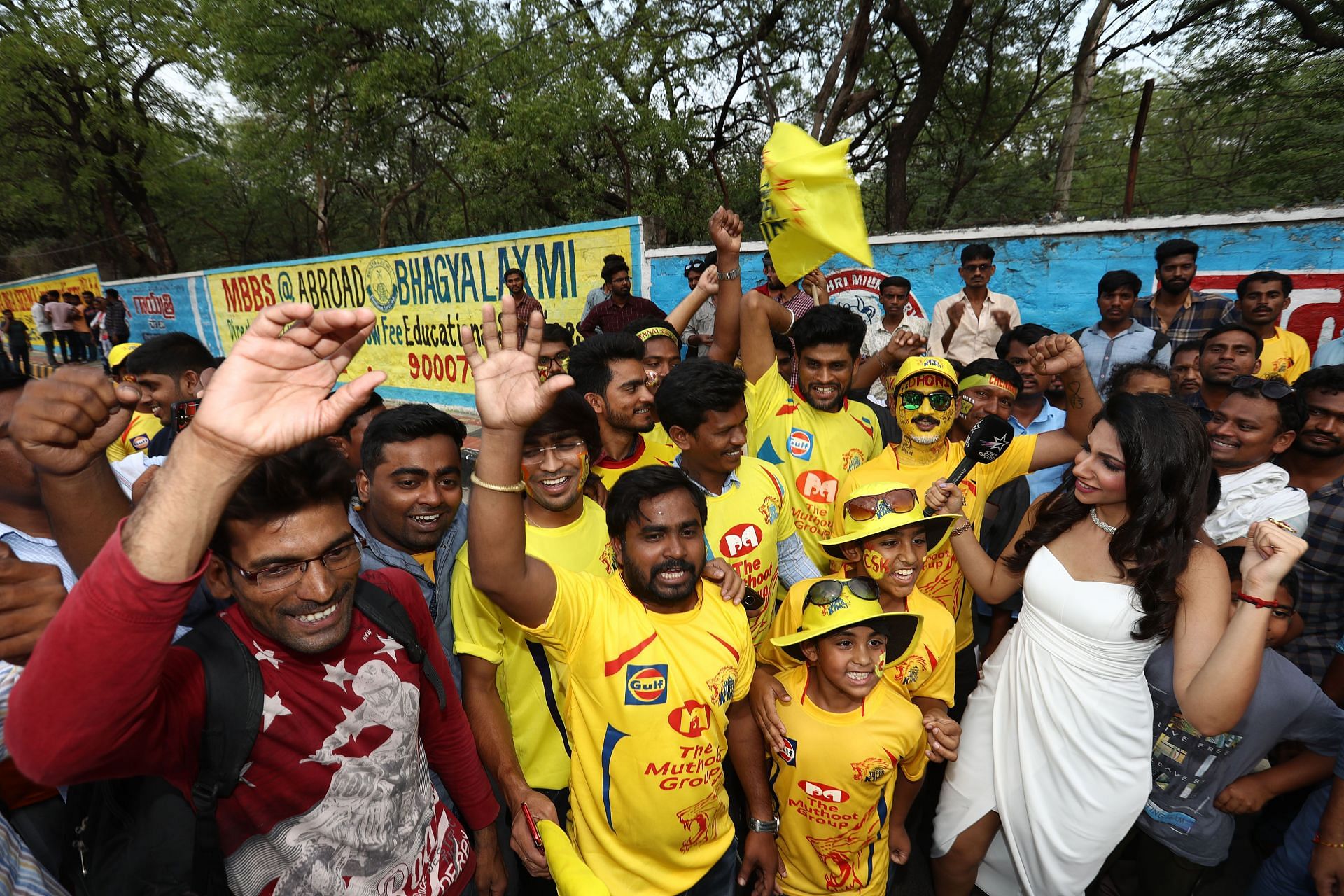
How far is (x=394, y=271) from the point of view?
1041 cm

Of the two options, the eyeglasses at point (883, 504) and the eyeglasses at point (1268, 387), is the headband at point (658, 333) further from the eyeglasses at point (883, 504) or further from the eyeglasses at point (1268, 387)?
the eyeglasses at point (1268, 387)

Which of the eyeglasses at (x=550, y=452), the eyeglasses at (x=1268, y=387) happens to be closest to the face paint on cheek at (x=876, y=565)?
the eyeglasses at (x=550, y=452)

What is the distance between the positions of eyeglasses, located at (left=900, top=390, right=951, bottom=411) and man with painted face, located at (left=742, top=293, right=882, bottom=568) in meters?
0.41

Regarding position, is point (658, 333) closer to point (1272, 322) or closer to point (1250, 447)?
point (1250, 447)

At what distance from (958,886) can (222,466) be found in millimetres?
2877

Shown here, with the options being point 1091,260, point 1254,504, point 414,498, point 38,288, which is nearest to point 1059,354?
point 1254,504

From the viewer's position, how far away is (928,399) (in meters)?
2.97

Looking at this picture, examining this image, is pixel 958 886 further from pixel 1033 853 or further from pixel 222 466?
pixel 222 466

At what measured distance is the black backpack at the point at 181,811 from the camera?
4.02 ft

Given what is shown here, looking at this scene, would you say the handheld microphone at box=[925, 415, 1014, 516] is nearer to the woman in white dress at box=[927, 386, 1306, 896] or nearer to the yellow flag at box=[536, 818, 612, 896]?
the woman in white dress at box=[927, 386, 1306, 896]

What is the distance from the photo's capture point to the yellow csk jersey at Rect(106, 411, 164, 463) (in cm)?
432

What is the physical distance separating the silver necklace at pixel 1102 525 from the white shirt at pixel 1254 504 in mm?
786

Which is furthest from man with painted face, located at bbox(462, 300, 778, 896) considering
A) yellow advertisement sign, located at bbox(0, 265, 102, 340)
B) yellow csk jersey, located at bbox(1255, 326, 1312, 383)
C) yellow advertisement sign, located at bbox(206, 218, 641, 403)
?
yellow advertisement sign, located at bbox(0, 265, 102, 340)

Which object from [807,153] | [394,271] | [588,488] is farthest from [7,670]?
[394,271]
